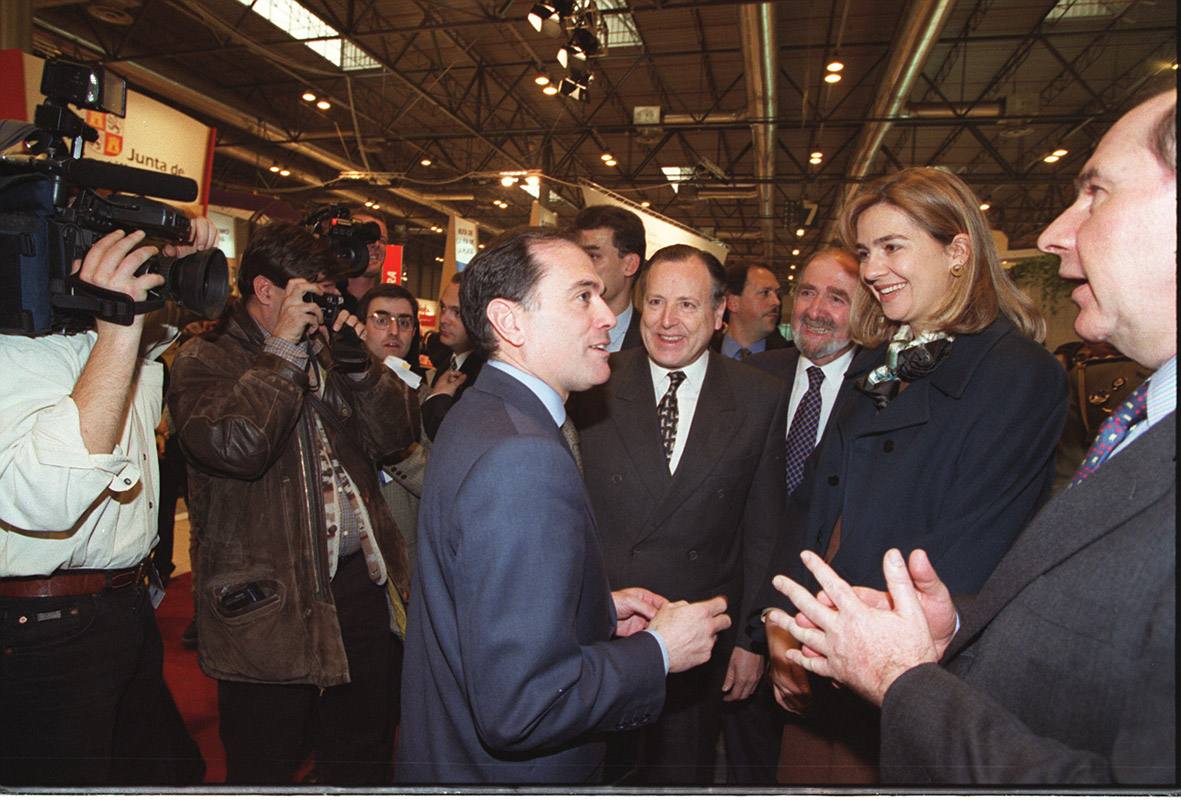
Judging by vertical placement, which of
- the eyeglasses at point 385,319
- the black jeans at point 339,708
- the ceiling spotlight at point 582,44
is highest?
the ceiling spotlight at point 582,44

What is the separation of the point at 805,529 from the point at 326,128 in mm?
13702

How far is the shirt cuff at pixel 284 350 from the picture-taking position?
2.00 m

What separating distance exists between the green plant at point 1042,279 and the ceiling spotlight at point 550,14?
3722 millimetres

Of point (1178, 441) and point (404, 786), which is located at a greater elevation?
point (1178, 441)

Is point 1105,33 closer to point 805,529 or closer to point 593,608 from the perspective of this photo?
point 805,529

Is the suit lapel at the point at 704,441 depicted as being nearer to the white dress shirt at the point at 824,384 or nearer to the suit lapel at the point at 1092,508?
the white dress shirt at the point at 824,384

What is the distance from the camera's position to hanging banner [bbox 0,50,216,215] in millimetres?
3092

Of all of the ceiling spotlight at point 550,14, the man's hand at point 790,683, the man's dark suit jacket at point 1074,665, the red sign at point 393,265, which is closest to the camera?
the man's dark suit jacket at point 1074,665

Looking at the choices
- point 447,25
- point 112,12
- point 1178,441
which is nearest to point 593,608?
point 1178,441

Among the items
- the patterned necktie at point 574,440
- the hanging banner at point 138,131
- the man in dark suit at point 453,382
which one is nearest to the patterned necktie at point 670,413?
the patterned necktie at point 574,440

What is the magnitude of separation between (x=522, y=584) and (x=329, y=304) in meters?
1.41

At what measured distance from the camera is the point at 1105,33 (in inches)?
304

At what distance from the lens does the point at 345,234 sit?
89.7 inches

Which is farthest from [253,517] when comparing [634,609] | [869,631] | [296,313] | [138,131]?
[138,131]
